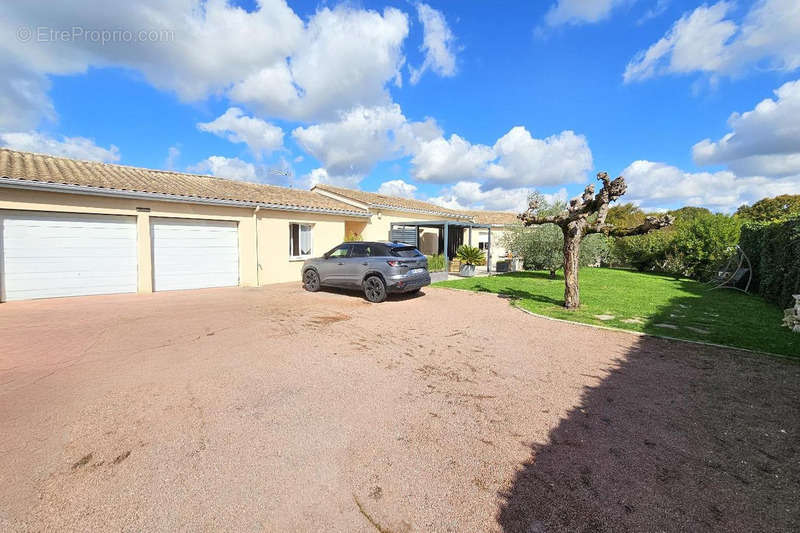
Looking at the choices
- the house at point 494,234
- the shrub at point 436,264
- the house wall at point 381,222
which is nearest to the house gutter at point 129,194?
the house wall at point 381,222

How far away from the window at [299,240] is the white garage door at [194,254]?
221 centimetres

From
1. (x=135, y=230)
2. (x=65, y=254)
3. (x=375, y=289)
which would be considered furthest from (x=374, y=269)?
(x=65, y=254)

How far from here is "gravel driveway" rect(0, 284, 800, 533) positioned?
2.18m

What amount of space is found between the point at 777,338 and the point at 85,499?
934cm

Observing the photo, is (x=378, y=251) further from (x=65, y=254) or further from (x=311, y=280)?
(x=65, y=254)

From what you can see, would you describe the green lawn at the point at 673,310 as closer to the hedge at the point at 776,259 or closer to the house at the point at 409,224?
the hedge at the point at 776,259

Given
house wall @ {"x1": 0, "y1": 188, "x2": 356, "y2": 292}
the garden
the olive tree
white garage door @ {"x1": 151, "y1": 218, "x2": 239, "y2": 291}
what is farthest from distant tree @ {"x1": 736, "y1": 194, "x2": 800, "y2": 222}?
white garage door @ {"x1": 151, "y1": 218, "x2": 239, "y2": 291}

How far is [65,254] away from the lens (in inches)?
352

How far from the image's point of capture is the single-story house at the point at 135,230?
8.48m

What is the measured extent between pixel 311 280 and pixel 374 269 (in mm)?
2671

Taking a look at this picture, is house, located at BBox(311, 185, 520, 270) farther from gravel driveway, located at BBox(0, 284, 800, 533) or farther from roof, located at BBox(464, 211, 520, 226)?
gravel driveway, located at BBox(0, 284, 800, 533)

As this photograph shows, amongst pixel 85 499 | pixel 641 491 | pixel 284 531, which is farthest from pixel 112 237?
pixel 641 491

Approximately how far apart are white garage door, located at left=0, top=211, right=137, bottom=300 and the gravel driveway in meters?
3.99

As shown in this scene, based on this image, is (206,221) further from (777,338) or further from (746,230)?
(746,230)
